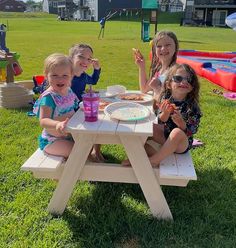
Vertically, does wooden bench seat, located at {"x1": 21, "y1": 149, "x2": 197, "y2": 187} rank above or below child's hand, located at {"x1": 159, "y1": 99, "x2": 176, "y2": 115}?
below

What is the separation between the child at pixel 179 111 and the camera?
2.84 m

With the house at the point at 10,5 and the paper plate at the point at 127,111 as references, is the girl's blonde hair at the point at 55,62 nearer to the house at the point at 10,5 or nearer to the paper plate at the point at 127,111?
the paper plate at the point at 127,111

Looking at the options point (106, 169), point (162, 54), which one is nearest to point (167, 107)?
point (106, 169)

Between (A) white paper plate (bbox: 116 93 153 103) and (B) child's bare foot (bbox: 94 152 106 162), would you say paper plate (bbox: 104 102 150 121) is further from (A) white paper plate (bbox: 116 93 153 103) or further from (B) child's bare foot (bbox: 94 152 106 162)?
(B) child's bare foot (bbox: 94 152 106 162)

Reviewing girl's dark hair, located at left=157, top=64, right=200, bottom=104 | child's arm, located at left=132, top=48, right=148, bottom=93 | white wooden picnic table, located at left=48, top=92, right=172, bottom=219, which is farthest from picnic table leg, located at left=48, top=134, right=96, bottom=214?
child's arm, located at left=132, top=48, right=148, bottom=93

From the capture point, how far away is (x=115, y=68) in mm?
9898

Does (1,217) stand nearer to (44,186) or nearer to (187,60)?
(44,186)

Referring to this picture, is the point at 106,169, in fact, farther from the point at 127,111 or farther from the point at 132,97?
the point at 132,97

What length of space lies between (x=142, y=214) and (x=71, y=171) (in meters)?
0.69

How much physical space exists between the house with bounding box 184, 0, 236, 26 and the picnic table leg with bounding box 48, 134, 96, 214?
149 feet

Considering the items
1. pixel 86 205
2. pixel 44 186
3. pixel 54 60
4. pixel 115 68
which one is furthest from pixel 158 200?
pixel 115 68

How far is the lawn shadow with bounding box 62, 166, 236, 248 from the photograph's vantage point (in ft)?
8.60

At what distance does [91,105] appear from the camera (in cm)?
260

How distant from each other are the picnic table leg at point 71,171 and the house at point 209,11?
149 feet
